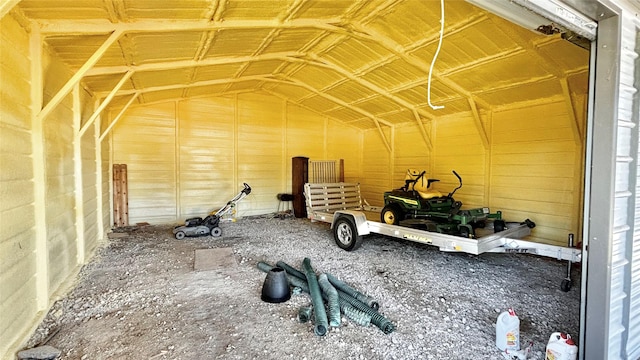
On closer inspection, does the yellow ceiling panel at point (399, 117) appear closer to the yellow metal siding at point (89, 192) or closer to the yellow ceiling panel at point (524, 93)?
the yellow ceiling panel at point (524, 93)

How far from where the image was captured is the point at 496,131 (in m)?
6.15

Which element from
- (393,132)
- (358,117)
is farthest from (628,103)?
(358,117)

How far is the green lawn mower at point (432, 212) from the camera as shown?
14.3 ft

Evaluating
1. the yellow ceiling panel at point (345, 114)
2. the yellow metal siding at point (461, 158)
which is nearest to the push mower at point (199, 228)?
the yellow ceiling panel at point (345, 114)

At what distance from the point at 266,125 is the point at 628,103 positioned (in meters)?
8.25

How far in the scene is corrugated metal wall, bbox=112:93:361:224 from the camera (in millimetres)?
7504

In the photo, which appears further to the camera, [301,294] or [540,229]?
[540,229]

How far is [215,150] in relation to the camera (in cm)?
844

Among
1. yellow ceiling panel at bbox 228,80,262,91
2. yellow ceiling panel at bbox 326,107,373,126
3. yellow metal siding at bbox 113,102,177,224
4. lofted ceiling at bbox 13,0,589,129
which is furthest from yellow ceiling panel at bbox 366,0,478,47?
yellow metal siding at bbox 113,102,177,224

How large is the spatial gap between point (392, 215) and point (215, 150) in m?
5.58

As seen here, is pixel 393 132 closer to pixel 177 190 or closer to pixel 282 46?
pixel 282 46

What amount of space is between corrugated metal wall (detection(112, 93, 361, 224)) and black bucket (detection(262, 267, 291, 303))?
18.5ft

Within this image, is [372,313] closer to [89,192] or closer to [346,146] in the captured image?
[89,192]

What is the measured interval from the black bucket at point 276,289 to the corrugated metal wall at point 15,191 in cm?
213
